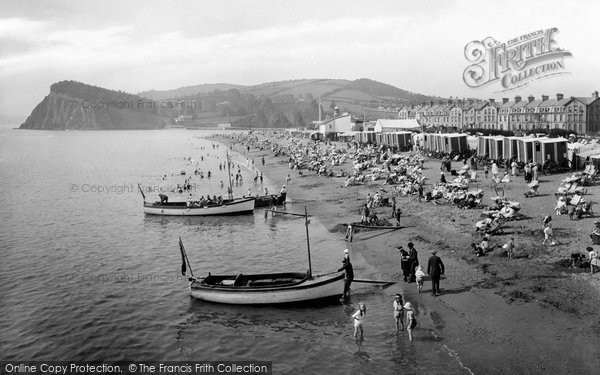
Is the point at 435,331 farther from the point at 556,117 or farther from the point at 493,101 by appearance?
the point at 493,101

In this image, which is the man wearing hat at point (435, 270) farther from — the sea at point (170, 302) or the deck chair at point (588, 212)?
the deck chair at point (588, 212)

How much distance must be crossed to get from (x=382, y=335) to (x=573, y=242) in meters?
12.5

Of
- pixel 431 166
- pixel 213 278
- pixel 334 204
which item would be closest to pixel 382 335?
pixel 213 278

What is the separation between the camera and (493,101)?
134250 mm

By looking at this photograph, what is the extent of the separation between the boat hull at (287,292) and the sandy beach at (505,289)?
9.37ft

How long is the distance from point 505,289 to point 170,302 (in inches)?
627

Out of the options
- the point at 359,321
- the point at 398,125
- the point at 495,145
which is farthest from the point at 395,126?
the point at 359,321

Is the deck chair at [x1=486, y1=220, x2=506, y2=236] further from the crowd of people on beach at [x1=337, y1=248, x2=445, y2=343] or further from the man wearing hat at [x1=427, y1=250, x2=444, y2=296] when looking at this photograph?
the man wearing hat at [x1=427, y1=250, x2=444, y2=296]

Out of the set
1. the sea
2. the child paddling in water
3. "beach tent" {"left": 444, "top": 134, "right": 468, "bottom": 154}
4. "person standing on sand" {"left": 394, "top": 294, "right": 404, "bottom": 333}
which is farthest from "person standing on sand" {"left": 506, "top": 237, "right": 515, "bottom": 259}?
"beach tent" {"left": 444, "top": 134, "right": 468, "bottom": 154}

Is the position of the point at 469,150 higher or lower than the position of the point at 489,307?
higher

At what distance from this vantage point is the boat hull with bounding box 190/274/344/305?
23734mm

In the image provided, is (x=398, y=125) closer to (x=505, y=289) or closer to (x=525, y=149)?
(x=525, y=149)

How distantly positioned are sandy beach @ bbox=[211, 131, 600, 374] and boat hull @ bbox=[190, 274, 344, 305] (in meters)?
2.86

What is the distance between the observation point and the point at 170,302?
25.9 m
